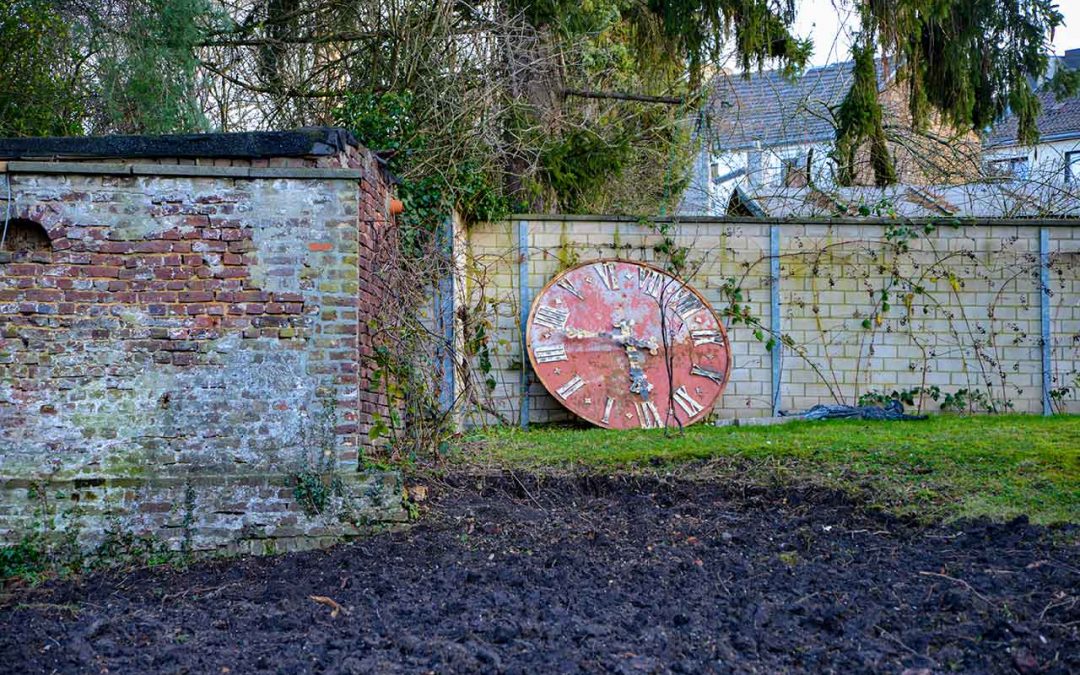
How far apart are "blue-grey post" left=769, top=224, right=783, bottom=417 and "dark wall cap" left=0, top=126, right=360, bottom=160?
16.9ft

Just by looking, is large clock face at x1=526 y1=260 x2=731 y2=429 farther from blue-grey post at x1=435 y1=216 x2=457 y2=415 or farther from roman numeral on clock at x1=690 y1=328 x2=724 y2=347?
blue-grey post at x1=435 y1=216 x2=457 y2=415

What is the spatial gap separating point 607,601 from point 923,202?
24.5 feet

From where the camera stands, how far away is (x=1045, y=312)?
972cm

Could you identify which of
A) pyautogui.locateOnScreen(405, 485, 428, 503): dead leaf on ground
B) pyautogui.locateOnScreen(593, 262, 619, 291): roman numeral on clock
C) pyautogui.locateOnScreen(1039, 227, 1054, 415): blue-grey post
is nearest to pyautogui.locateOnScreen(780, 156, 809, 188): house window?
pyautogui.locateOnScreen(1039, 227, 1054, 415): blue-grey post

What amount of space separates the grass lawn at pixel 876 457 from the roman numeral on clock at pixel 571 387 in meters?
0.51

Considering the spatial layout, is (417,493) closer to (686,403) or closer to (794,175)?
(686,403)

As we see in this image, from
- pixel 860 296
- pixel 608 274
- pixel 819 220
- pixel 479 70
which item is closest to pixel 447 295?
pixel 608 274

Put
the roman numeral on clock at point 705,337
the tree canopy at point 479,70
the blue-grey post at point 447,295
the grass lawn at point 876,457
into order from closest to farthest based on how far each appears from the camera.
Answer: the grass lawn at point 876,457
the blue-grey post at point 447,295
the roman numeral on clock at point 705,337
the tree canopy at point 479,70

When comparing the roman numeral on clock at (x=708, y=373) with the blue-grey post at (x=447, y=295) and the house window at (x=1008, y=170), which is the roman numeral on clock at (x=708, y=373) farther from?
the house window at (x=1008, y=170)

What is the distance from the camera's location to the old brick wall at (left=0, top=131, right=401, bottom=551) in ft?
18.0

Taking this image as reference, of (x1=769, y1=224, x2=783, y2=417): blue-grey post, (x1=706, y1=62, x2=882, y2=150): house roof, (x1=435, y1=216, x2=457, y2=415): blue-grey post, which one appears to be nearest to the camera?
(x1=435, y1=216, x2=457, y2=415): blue-grey post

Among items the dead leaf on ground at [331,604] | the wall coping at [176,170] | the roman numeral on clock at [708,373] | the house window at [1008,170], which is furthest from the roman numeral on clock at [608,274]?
the dead leaf on ground at [331,604]

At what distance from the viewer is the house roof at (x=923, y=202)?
1030 centimetres

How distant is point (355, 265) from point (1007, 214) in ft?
24.4
